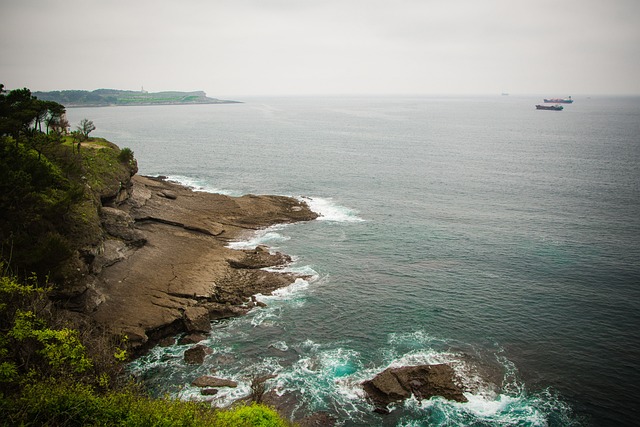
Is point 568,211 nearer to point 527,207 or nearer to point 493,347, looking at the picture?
point 527,207

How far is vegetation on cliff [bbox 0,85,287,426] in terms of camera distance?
23.3 metres

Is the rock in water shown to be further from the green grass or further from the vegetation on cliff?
the green grass

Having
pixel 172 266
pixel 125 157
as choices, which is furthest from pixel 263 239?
pixel 125 157

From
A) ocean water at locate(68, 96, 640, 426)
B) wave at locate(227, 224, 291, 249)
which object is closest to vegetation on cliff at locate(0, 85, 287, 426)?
ocean water at locate(68, 96, 640, 426)

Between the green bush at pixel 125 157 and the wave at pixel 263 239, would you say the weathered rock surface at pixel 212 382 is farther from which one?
the green bush at pixel 125 157

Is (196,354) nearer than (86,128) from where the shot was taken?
Yes

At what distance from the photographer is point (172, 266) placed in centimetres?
5703

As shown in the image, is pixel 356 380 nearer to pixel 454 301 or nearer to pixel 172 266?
pixel 454 301

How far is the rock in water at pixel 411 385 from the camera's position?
3650 cm

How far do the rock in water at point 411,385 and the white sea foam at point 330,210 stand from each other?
46.1 meters

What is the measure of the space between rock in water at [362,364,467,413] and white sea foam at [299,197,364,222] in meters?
46.1

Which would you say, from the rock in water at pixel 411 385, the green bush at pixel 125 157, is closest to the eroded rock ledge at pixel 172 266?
the green bush at pixel 125 157

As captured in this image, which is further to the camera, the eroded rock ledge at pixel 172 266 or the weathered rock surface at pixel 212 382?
the eroded rock ledge at pixel 172 266

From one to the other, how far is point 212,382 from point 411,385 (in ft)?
59.9
